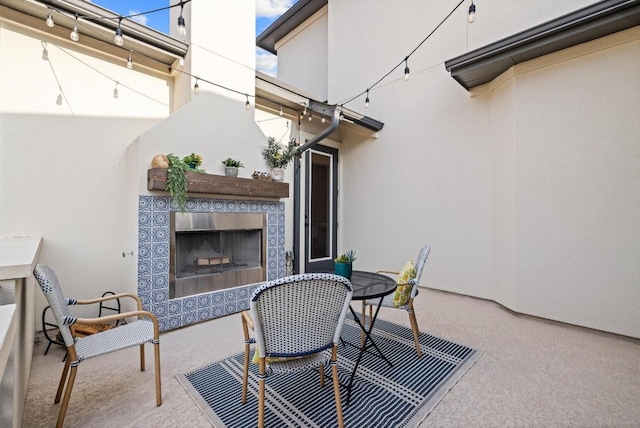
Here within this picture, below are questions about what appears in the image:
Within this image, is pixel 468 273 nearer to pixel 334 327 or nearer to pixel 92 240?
pixel 334 327

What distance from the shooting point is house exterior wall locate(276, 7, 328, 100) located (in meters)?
6.78

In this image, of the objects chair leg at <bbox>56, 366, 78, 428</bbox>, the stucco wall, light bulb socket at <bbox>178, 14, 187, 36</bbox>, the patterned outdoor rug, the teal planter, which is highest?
light bulb socket at <bbox>178, 14, 187, 36</bbox>

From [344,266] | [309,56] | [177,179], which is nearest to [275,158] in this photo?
[177,179]

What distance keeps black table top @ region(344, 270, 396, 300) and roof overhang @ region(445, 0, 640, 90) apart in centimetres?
291

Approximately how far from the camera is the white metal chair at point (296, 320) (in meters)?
1.46

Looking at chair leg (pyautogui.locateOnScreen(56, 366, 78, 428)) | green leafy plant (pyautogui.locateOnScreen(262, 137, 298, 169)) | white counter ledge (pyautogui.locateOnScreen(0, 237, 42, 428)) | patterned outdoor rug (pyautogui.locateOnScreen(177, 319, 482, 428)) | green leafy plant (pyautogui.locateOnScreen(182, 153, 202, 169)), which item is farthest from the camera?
green leafy plant (pyautogui.locateOnScreen(262, 137, 298, 169))

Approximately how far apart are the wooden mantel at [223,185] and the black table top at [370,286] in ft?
5.30

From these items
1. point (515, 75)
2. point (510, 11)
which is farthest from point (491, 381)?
point (510, 11)

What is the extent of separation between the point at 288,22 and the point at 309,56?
98 centimetres

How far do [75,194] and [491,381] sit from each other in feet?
13.6

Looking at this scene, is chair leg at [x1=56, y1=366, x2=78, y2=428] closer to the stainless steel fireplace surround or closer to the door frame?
the stainless steel fireplace surround

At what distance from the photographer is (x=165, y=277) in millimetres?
3020

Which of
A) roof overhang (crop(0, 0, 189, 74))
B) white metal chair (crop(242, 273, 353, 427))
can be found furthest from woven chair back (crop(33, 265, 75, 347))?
roof overhang (crop(0, 0, 189, 74))

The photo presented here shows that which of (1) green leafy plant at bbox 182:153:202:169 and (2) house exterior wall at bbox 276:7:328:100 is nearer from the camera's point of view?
(1) green leafy plant at bbox 182:153:202:169
